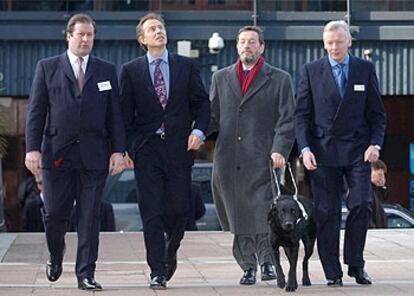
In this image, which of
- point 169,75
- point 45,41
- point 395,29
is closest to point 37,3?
point 45,41

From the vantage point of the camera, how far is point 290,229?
28.5ft

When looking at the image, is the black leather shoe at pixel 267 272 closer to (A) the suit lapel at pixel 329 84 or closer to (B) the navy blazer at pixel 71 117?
(A) the suit lapel at pixel 329 84

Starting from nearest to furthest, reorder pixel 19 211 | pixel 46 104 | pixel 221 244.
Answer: pixel 46 104 → pixel 221 244 → pixel 19 211

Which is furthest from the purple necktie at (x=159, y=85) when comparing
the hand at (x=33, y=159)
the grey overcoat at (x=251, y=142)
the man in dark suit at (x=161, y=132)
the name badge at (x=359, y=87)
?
the name badge at (x=359, y=87)

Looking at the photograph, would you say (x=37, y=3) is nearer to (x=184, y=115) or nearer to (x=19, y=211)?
(x=19, y=211)

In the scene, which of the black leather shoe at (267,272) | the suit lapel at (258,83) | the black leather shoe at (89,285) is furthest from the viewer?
the suit lapel at (258,83)

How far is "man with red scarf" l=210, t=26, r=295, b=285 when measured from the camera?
9.33m

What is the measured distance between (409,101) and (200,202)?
347 inches

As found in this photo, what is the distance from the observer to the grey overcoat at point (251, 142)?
9.34 m

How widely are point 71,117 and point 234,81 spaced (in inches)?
56.7

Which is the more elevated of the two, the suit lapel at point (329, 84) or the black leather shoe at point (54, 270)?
the suit lapel at point (329, 84)

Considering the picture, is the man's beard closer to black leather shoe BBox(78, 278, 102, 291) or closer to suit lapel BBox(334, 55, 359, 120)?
suit lapel BBox(334, 55, 359, 120)

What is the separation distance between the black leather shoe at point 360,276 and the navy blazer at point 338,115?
31.8 inches

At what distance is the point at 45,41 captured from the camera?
20141 millimetres
